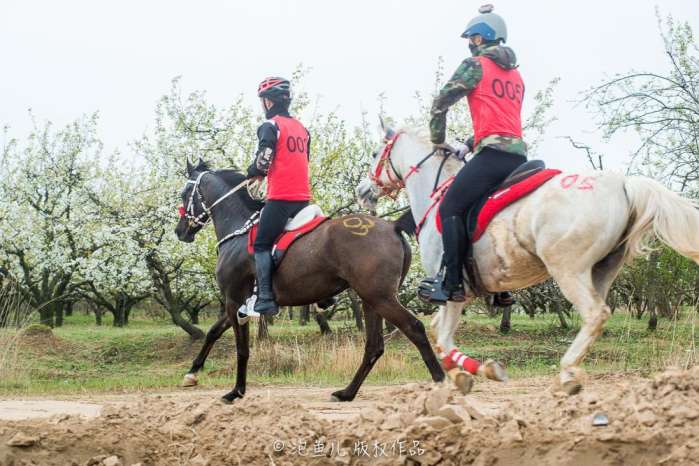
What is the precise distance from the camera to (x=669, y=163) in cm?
1498

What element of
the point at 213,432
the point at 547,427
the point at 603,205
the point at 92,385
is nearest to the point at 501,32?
the point at 603,205

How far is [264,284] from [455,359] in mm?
2862

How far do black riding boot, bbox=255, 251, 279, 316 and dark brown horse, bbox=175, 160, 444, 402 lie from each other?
142 mm

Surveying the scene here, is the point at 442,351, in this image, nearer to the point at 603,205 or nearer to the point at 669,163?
the point at 603,205

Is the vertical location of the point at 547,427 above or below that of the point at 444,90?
below

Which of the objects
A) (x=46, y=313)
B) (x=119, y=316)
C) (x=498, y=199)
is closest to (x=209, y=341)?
(x=498, y=199)

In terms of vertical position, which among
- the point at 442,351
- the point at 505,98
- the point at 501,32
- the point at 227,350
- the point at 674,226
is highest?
the point at 501,32

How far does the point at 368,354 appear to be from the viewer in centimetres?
890

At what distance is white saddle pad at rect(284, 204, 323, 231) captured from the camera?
8.95m

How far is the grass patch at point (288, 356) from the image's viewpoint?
12.9 meters

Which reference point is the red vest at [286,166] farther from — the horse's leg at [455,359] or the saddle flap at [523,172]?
the saddle flap at [523,172]

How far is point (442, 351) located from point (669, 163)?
9.85 meters

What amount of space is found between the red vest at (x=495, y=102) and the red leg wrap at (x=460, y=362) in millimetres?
1819

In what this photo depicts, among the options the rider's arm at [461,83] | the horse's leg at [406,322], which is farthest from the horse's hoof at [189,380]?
the rider's arm at [461,83]
